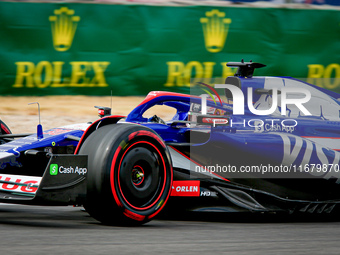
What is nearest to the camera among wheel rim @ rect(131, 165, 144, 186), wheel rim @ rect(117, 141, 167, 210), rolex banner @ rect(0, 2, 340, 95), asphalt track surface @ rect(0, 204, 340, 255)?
asphalt track surface @ rect(0, 204, 340, 255)

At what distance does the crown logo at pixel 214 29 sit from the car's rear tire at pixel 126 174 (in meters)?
5.98

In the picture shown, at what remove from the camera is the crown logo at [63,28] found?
35.3 ft

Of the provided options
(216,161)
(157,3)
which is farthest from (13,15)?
→ (216,161)

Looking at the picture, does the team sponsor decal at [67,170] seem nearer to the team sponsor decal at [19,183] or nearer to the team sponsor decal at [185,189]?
the team sponsor decal at [19,183]

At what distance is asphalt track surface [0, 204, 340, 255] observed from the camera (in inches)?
172

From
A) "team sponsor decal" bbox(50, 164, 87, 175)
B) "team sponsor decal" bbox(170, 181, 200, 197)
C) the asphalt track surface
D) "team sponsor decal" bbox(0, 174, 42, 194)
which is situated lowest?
the asphalt track surface

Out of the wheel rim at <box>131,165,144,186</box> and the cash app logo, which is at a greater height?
the cash app logo

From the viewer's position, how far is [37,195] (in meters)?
5.12

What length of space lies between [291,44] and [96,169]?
7275mm

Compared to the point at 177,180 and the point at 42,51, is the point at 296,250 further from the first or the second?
the point at 42,51

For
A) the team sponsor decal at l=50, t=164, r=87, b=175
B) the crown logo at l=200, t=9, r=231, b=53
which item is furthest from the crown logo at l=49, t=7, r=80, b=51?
the team sponsor decal at l=50, t=164, r=87, b=175

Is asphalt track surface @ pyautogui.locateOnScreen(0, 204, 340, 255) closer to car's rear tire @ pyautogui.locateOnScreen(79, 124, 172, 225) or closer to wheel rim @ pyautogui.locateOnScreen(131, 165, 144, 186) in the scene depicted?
car's rear tire @ pyautogui.locateOnScreen(79, 124, 172, 225)

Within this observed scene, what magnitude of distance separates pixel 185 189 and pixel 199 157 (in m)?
0.34

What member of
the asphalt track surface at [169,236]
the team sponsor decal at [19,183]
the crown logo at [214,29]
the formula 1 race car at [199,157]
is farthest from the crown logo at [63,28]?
the team sponsor decal at [19,183]
